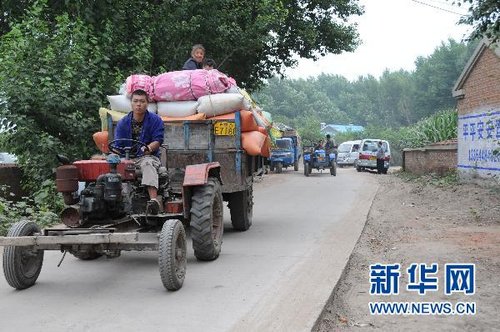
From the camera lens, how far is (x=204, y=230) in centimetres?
687

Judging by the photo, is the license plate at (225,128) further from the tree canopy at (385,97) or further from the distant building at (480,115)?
the tree canopy at (385,97)

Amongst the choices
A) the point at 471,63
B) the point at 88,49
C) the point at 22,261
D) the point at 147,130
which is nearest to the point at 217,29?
the point at 88,49

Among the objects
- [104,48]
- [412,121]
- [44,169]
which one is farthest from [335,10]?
[412,121]

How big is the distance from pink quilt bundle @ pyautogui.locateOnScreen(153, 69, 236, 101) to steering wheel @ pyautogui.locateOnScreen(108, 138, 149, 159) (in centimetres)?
206

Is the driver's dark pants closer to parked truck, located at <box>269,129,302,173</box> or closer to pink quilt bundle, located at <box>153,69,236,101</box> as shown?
pink quilt bundle, located at <box>153,69,236,101</box>

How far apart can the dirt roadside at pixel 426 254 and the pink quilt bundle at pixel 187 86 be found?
3.42 metres

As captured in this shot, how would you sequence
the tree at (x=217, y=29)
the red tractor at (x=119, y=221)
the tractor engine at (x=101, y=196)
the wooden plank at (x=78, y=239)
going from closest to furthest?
the wooden plank at (x=78, y=239)
the red tractor at (x=119, y=221)
the tractor engine at (x=101, y=196)
the tree at (x=217, y=29)

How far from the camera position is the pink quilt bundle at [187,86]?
8750 millimetres

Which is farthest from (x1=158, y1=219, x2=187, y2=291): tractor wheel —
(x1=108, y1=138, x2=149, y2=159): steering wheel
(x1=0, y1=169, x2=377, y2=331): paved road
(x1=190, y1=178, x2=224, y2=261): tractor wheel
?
(x1=108, y1=138, x2=149, y2=159): steering wheel

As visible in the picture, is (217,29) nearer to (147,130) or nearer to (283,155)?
(147,130)

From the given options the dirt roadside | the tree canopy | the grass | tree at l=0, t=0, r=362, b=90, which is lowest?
the dirt roadside

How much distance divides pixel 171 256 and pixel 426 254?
415cm

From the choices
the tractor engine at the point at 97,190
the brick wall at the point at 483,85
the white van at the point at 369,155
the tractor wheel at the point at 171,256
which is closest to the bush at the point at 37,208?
the tractor engine at the point at 97,190

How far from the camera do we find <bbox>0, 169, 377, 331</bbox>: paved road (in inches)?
191
